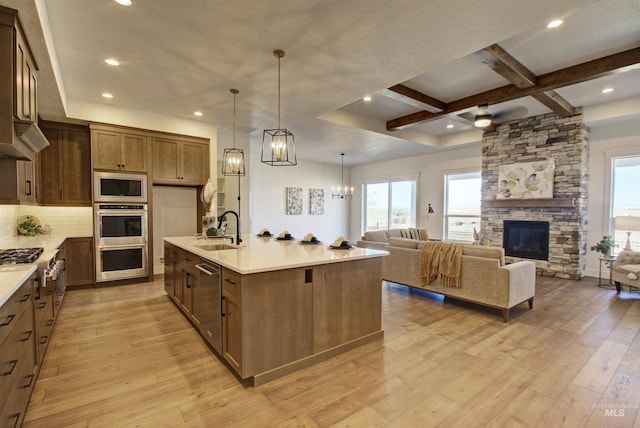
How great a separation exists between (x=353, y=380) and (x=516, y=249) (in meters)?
5.50

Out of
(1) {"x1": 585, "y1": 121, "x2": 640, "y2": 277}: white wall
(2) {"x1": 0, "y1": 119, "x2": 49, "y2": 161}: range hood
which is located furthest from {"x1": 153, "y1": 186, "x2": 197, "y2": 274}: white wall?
(1) {"x1": 585, "y1": 121, "x2": 640, "y2": 277}: white wall

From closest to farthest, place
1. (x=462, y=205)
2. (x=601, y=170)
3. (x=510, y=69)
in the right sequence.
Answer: (x=510, y=69), (x=601, y=170), (x=462, y=205)

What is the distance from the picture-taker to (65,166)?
4648 mm

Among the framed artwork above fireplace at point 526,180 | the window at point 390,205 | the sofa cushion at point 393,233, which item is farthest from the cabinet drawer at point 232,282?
the window at point 390,205

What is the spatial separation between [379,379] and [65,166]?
5392 mm

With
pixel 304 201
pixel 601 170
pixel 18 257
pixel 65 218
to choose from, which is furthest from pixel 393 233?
pixel 65 218

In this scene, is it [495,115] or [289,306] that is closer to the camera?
[289,306]

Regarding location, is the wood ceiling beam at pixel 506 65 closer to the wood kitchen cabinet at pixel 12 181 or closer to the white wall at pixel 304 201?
the wood kitchen cabinet at pixel 12 181

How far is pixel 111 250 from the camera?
4734 millimetres

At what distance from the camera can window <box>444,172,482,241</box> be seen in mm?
7379

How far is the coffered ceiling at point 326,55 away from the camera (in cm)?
245

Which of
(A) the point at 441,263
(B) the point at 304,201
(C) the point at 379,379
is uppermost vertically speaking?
(B) the point at 304,201

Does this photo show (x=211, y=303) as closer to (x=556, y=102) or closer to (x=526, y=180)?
(x=556, y=102)

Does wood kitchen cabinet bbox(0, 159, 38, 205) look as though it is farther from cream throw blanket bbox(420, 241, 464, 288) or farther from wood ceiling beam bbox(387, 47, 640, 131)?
wood ceiling beam bbox(387, 47, 640, 131)
